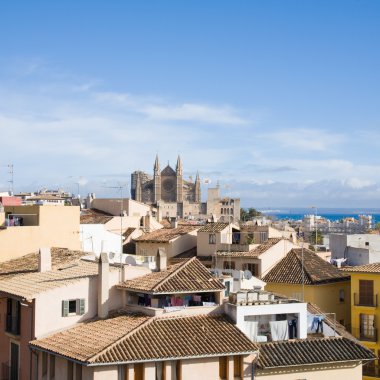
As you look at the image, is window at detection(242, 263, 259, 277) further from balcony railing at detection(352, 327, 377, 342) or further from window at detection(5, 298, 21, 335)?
window at detection(5, 298, 21, 335)

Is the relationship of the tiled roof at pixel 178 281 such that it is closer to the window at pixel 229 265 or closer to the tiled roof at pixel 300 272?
the tiled roof at pixel 300 272

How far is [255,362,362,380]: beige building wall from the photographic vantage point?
96.5 ft

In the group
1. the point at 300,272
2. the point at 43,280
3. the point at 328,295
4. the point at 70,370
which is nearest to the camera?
the point at 70,370

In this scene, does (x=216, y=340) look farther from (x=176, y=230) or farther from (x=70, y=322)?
(x=176, y=230)

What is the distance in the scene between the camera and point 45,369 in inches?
1166

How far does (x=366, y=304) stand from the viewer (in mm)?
43344

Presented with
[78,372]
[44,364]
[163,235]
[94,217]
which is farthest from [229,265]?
[78,372]

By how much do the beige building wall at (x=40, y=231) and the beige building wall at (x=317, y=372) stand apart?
19.7 meters

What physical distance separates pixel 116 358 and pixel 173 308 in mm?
4719

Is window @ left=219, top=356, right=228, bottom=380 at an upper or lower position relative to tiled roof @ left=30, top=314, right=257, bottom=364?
lower

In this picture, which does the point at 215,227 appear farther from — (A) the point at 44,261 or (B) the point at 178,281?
(B) the point at 178,281

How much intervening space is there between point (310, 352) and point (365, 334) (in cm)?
1411

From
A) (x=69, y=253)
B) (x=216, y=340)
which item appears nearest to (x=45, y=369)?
(x=216, y=340)

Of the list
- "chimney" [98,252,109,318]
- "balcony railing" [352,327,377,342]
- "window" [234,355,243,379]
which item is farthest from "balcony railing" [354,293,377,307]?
"chimney" [98,252,109,318]
